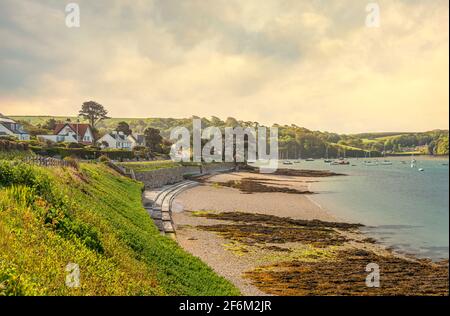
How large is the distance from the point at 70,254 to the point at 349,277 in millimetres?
13938

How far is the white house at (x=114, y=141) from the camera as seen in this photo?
250 feet

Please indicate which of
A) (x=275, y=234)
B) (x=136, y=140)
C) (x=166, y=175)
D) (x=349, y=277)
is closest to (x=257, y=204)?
(x=275, y=234)

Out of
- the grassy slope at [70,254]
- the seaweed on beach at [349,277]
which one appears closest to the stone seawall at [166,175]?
the seaweed on beach at [349,277]

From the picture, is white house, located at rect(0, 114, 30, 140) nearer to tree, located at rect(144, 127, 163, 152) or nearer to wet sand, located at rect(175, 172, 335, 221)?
tree, located at rect(144, 127, 163, 152)

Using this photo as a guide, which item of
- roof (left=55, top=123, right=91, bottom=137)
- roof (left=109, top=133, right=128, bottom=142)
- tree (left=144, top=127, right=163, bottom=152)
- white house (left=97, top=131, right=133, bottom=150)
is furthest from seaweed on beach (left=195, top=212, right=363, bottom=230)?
roof (left=109, top=133, right=128, bottom=142)

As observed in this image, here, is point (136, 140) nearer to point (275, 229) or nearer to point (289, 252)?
point (275, 229)

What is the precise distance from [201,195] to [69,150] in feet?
68.3

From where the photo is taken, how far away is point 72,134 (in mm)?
70938

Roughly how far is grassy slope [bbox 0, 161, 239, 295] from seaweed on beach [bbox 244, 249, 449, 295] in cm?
389

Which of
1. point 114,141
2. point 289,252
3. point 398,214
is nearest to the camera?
point 289,252

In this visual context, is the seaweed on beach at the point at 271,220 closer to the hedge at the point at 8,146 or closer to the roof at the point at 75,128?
the hedge at the point at 8,146

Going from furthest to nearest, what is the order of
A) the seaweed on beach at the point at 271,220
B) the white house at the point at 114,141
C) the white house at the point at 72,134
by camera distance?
the white house at the point at 114,141 → the white house at the point at 72,134 → the seaweed on beach at the point at 271,220

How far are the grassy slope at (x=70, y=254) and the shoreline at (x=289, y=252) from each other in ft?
12.8

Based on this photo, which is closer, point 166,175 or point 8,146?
point 8,146
